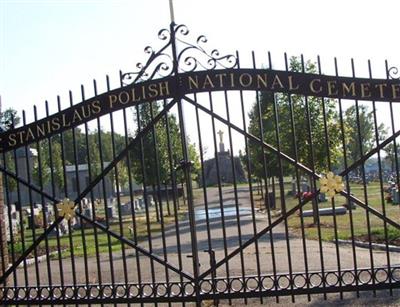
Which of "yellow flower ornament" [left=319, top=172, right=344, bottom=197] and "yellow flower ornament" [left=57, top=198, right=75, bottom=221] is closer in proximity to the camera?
"yellow flower ornament" [left=319, top=172, right=344, bottom=197]

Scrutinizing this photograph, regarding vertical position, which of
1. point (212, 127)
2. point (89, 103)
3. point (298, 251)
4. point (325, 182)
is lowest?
point (298, 251)

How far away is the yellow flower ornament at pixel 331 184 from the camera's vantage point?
6.12 meters

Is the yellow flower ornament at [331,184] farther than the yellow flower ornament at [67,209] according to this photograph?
No

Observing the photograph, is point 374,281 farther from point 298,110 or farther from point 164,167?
point 164,167

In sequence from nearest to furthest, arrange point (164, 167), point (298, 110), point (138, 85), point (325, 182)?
point (325, 182)
point (138, 85)
point (298, 110)
point (164, 167)

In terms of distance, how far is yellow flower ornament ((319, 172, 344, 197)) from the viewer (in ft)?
20.1

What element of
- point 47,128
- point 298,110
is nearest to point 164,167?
point 298,110

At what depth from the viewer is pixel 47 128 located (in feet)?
22.6

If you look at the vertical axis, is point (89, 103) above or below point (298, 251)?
above

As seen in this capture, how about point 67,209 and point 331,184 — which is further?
point 67,209

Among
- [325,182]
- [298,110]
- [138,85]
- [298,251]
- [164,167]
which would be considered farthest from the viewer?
[164,167]

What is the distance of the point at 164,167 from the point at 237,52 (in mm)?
17412

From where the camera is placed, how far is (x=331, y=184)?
6141 millimetres

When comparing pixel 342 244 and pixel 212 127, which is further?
pixel 342 244
